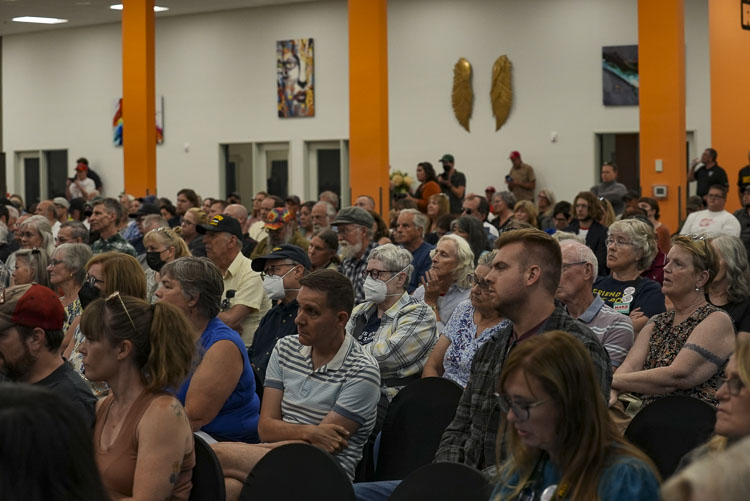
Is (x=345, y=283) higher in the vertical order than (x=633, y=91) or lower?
lower

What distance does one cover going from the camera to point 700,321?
4141mm

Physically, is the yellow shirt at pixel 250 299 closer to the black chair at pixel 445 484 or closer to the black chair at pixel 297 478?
the black chair at pixel 297 478

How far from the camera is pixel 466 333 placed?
4.78 meters

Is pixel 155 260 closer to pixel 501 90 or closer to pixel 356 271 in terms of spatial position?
pixel 356 271

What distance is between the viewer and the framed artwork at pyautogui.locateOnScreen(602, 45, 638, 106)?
1605cm

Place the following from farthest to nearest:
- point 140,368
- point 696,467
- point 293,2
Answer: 1. point 293,2
2. point 140,368
3. point 696,467

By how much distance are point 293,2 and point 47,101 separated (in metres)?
6.65

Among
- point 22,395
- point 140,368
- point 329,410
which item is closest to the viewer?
point 22,395

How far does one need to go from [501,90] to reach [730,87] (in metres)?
4.05

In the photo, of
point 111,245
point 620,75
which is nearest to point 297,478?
point 111,245

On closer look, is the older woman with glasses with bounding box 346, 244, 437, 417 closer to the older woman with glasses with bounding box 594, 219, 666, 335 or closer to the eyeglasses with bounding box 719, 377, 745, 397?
the older woman with glasses with bounding box 594, 219, 666, 335

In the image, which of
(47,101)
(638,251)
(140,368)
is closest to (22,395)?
(140,368)

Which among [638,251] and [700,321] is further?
[638,251]

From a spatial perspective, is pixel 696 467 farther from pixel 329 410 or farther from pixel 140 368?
pixel 329 410
